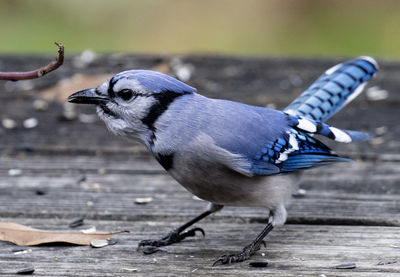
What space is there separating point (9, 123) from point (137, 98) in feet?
5.68

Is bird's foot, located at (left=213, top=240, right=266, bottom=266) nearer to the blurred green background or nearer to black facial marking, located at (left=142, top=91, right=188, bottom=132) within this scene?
black facial marking, located at (left=142, top=91, right=188, bottom=132)

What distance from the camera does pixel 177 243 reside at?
9.43ft

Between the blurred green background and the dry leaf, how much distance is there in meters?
5.55

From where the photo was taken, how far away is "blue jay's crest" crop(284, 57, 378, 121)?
339cm

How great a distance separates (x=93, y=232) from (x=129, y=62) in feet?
7.89

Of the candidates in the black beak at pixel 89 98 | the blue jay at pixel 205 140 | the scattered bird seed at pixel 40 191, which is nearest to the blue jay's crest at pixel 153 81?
the blue jay at pixel 205 140

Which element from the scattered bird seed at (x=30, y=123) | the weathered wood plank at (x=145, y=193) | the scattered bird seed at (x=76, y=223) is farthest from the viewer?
the scattered bird seed at (x=30, y=123)

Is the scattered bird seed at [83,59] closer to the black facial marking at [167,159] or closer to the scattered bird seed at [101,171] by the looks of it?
the scattered bird seed at [101,171]

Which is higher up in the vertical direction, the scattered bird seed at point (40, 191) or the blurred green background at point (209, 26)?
the blurred green background at point (209, 26)

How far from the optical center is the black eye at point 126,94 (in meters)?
2.78

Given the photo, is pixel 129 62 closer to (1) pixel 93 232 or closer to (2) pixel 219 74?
(2) pixel 219 74

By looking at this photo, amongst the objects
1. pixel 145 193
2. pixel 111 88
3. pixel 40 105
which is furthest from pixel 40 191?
pixel 40 105

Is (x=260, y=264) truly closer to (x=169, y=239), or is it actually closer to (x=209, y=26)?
(x=169, y=239)

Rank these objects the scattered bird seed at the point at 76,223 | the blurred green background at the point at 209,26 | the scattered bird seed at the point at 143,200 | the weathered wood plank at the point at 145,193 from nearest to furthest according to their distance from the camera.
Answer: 1. the scattered bird seed at the point at 76,223
2. the weathered wood plank at the point at 145,193
3. the scattered bird seed at the point at 143,200
4. the blurred green background at the point at 209,26
